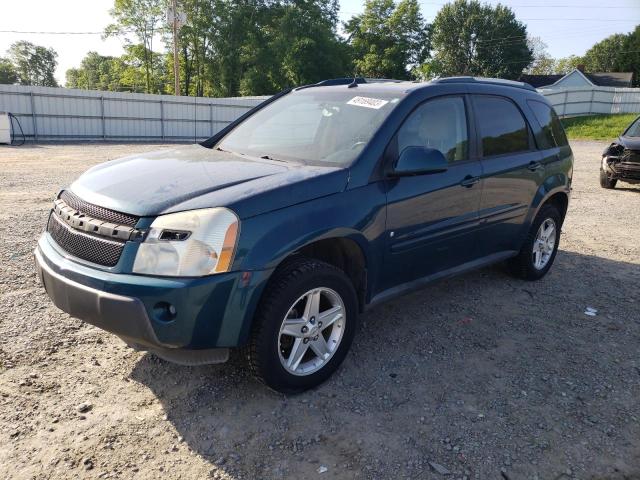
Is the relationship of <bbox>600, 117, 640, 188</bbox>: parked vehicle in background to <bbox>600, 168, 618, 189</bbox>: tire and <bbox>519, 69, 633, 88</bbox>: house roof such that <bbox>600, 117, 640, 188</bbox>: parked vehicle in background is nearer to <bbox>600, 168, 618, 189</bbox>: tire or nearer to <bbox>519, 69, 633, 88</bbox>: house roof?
<bbox>600, 168, 618, 189</bbox>: tire

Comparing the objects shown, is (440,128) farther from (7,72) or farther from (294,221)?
(7,72)

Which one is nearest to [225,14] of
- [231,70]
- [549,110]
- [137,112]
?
[231,70]

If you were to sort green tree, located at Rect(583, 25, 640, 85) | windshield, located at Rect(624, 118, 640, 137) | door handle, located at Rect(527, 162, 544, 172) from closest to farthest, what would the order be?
1. door handle, located at Rect(527, 162, 544, 172)
2. windshield, located at Rect(624, 118, 640, 137)
3. green tree, located at Rect(583, 25, 640, 85)

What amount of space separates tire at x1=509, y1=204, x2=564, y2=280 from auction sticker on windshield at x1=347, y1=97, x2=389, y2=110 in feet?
7.18

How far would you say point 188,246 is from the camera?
8.50 ft

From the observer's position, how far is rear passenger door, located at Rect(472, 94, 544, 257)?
4258 millimetres

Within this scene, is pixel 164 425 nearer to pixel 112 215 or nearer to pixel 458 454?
pixel 112 215

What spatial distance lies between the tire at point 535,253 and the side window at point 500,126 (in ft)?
2.46

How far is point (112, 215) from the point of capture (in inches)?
108

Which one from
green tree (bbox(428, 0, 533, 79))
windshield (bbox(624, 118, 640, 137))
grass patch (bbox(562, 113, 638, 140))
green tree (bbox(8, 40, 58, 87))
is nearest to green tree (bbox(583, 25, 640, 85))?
green tree (bbox(428, 0, 533, 79))

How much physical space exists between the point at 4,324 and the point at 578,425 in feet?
12.3

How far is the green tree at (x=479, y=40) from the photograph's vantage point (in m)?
65.4

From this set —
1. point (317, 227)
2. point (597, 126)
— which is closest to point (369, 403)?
point (317, 227)

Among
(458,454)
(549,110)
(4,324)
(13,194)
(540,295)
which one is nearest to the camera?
(458,454)
